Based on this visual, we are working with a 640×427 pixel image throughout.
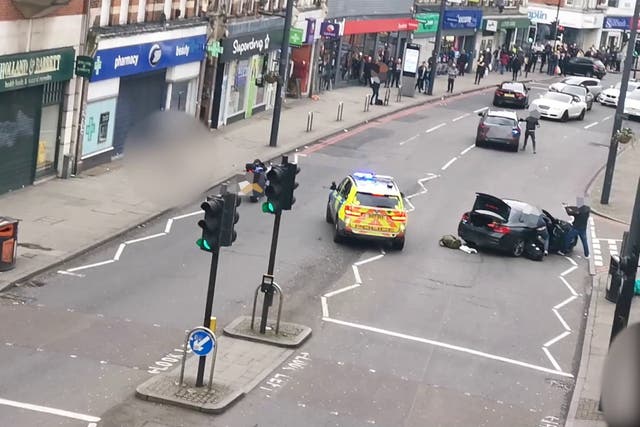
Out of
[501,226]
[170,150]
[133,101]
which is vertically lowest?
[501,226]

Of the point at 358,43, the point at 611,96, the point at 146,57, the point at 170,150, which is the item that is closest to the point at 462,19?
the point at 611,96

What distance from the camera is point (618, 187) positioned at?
40969 millimetres

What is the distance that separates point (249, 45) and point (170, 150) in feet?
94.9

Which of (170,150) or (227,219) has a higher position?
(170,150)

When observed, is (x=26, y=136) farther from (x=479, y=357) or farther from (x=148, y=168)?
(x=479, y=357)

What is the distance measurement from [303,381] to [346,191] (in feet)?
36.5

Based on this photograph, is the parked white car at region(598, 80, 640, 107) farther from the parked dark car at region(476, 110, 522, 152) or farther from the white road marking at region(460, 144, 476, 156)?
the white road marking at region(460, 144, 476, 156)

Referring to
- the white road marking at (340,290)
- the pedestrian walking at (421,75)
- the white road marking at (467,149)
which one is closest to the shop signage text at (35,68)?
the white road marking at (340,290)

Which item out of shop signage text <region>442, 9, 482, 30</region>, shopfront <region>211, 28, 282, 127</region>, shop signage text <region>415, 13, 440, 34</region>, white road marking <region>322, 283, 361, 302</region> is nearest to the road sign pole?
white road marking <region>322, 283, 361, 302</region>

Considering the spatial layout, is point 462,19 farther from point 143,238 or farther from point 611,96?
point 143,238

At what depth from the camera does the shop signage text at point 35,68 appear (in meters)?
26.2

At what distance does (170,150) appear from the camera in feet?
54.6

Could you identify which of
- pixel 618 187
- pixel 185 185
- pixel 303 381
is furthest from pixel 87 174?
pixel 618 187

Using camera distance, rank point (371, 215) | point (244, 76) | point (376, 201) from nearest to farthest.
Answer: point (371, 215) < point (376, 201) < point (244, 76)
